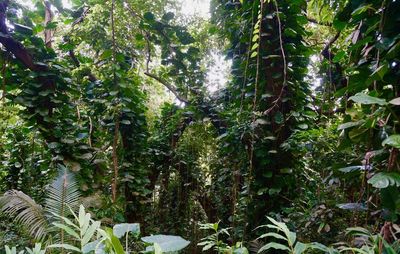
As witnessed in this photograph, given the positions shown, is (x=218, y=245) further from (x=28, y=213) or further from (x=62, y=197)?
(x=28, y=213)

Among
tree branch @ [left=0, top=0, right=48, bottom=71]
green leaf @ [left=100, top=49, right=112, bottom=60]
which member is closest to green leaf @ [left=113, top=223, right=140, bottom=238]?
green leaf @ [left=100, top=49, right=112, bottom=60]

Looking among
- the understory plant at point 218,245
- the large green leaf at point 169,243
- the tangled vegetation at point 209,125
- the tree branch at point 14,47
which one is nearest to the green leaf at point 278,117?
the tangled vegetation at point 209,125

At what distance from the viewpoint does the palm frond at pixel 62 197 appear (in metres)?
2.05

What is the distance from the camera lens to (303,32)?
8.39ft

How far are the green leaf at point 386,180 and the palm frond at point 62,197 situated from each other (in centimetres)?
174

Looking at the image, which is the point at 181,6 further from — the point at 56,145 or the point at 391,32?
the point at 391,32

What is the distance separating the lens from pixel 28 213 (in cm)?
214

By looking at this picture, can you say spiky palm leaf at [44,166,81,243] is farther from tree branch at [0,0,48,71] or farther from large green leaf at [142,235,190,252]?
large green leaf at [142,235,190,252]

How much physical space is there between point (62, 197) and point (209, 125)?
6.56 ft

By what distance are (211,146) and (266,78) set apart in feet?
5.08

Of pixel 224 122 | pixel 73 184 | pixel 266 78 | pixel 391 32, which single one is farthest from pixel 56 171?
pixel 391 32

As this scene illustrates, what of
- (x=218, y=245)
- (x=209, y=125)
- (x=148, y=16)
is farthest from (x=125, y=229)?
(x=209, y=125)

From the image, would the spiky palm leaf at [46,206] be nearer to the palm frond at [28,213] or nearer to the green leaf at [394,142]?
the palm frond at [28,213]

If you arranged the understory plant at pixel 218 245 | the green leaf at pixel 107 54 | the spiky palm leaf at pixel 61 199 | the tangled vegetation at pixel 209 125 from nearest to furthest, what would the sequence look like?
the understory plant at pixel 218 245
the tangled vegetation at pixel 209 125
the spiky palm leaf at pixel 61 199
the green leaf at pixel 107 54
